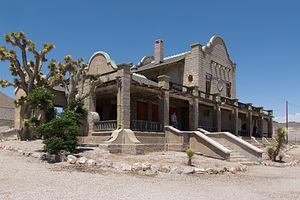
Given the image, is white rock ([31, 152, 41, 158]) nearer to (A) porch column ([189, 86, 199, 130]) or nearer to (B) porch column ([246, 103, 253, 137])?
(A) porch column ([189, 86, 199, 130])

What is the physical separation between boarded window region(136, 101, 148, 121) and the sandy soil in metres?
10.6

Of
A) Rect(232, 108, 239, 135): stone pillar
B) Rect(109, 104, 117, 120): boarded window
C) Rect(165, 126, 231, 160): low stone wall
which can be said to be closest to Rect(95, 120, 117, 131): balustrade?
Rect(165, 126, 231, 160): low stone wall

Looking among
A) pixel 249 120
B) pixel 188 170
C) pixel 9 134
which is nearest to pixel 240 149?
pixel 188 170

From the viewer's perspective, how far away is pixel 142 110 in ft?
72.2

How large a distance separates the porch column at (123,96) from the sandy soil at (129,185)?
5.16 meters

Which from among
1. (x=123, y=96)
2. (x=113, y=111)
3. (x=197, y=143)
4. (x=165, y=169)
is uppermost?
(x=123, y=96)

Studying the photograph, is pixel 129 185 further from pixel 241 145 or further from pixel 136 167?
pixel 241 145

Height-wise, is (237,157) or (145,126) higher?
(145,126)

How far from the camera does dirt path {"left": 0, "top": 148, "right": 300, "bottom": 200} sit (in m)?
7.43

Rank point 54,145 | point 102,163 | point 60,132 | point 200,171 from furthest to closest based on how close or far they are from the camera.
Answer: point 60,132 < point 54,145 < point 102,163 < point 200,171

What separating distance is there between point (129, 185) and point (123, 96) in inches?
313

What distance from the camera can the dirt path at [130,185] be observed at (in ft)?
24.4

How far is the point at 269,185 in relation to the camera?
9914 millimetres

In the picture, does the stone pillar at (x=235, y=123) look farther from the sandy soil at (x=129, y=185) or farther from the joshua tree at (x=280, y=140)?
the sandy soil at (x=129, y=185)
